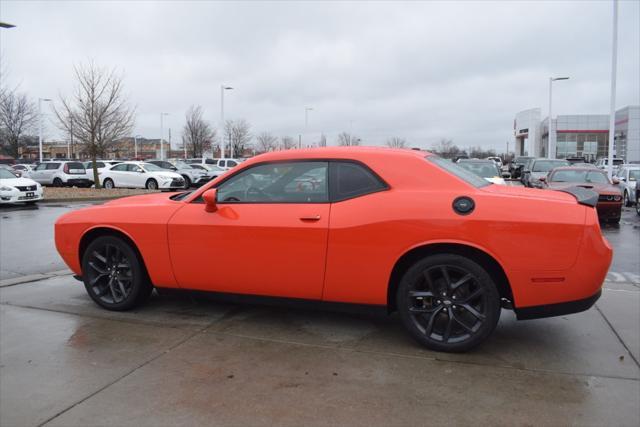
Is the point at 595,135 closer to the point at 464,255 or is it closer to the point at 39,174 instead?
the point at 39,174

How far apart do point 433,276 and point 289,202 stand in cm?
130

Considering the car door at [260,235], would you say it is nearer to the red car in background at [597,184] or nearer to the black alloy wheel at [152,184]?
the red car in background at [597,184]

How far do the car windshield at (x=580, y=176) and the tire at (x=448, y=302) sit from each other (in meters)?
12.1

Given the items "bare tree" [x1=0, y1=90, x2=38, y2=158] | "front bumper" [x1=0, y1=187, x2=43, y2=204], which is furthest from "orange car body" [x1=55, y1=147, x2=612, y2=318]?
"bare tree" [x1=0, y1=90, x2=38, y2=158]

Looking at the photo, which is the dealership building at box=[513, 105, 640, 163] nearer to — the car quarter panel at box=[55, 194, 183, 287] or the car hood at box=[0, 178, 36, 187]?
the car hood at box=[0, 178, 36, 187]

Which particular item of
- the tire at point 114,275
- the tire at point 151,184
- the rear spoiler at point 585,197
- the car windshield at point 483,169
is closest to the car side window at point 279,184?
the tire at point 114,275

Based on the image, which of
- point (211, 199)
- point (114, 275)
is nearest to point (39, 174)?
point (114, 275)

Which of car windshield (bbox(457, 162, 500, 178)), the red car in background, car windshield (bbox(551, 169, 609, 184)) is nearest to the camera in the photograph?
the red car in background

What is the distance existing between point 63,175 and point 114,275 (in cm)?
2401

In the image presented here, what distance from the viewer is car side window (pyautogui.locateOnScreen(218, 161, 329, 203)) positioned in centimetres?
422

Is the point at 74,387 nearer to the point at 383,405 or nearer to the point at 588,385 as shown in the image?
the point at 383,405

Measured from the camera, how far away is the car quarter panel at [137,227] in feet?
15.2

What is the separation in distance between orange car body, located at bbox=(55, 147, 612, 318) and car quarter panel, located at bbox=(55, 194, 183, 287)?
1cm

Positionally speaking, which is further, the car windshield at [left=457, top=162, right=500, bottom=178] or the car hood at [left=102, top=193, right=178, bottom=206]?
the car windshield at [left=457, top=162, right=500, bottom=178]
